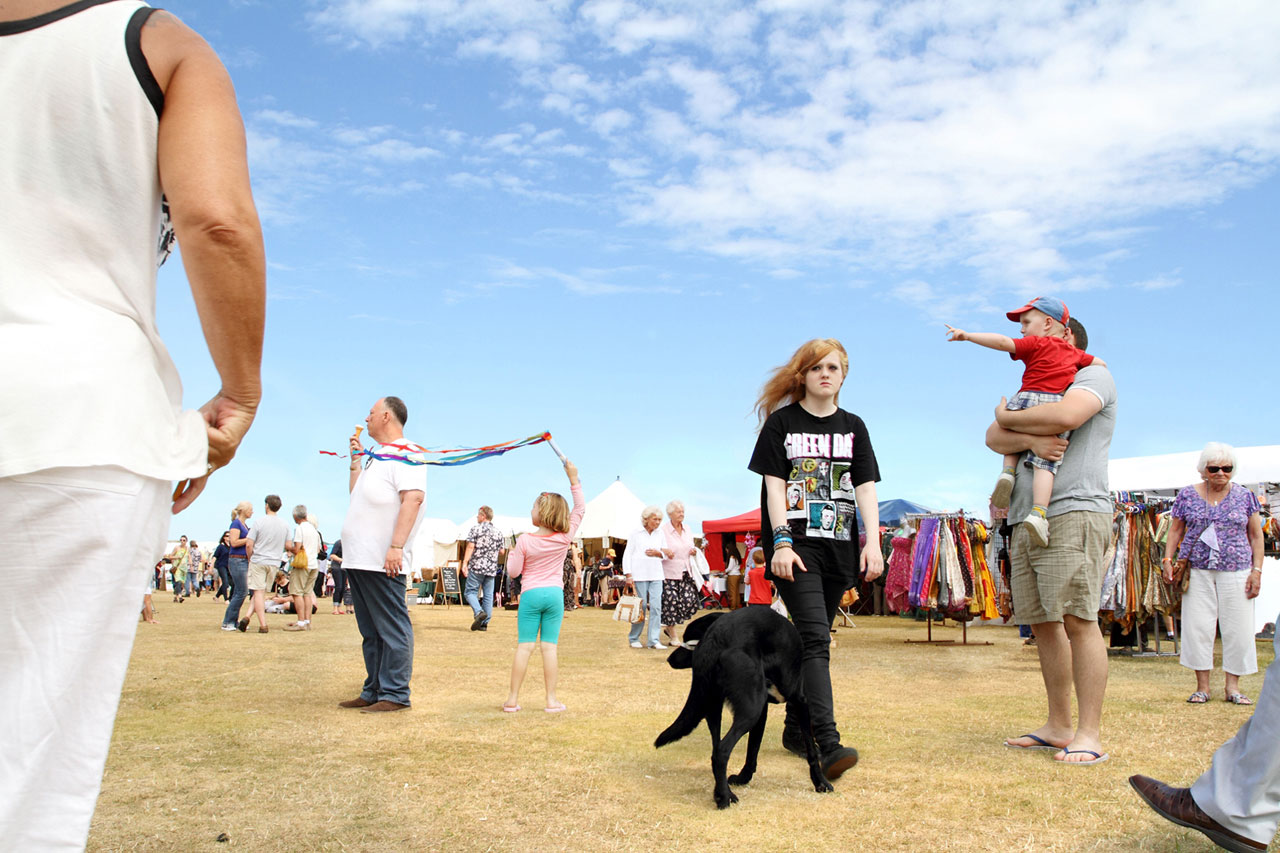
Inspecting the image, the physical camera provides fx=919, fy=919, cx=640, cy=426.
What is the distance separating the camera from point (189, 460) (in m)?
1.50

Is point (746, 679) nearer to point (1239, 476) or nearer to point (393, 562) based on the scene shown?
point (393, 562)

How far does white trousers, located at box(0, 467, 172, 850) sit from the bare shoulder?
670 millimetres

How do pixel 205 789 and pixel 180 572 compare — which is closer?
pixel 205 789

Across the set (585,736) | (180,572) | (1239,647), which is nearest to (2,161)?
(585,736)

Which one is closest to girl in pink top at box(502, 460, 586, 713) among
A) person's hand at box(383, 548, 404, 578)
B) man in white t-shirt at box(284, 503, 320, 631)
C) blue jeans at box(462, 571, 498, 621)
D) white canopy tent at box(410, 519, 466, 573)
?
person's hand at box(383, 548, 404, 578)

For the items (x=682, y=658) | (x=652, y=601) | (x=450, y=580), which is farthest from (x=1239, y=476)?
(x=450, y=580)

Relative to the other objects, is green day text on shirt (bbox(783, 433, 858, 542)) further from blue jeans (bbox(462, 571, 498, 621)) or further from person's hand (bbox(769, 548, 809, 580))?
blue jeans (bbox(462, 571, 498, 621))

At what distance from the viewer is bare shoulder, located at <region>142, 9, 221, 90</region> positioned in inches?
59.0

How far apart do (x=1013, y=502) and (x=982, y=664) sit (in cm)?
572

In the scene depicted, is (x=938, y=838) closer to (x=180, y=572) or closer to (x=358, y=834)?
(x=358, y=834)

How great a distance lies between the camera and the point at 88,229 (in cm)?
145

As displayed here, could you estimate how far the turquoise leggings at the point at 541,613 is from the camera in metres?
6.23

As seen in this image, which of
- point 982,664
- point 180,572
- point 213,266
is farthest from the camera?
point 180,572

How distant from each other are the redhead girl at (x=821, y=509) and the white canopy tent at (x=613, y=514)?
2249 cm
